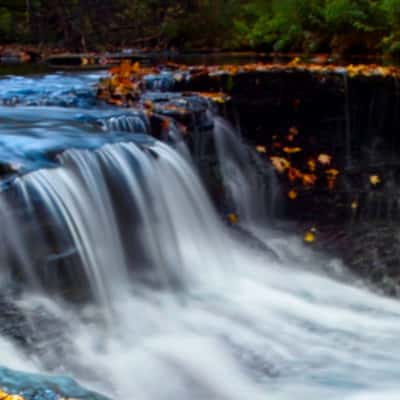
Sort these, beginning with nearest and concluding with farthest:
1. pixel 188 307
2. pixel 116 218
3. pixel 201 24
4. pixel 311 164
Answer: pixel 188 307, pixel 116 218, pixel 311 164, pixel 201 24

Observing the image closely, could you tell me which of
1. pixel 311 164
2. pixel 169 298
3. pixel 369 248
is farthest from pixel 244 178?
pixel 169 298

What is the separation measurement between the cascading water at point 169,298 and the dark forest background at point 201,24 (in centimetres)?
895

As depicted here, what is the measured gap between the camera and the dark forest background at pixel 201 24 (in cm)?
1347

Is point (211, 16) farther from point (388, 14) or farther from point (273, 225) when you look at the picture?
point (273, 225)

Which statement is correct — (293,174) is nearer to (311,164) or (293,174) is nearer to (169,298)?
(311,164)

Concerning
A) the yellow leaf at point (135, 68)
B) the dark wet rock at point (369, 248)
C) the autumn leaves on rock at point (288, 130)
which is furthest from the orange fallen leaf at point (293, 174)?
the yellow leaf at point (135, 68)

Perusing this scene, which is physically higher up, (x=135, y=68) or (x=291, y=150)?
(x=135, y=68)

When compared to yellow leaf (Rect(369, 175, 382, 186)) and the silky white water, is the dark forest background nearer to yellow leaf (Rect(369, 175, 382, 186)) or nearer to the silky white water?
yellow leaf (Rect(369, 175, 382, 186))

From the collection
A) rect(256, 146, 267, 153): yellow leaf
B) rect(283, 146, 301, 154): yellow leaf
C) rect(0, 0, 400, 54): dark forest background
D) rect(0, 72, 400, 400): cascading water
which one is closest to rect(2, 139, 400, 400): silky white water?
rect(0, 72, 400, 400): cascading water

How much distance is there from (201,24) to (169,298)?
765 inches

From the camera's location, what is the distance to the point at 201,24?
22.8 meters

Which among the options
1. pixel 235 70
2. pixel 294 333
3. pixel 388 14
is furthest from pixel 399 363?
pixel 388 14

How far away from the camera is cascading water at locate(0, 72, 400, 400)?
3.71 meters

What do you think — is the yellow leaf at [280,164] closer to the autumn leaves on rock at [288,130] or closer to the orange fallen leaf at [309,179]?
the autumn leaves on rock at [288,130]
